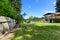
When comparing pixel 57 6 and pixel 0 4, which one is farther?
pixel 57 6

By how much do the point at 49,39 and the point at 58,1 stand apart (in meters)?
44.2

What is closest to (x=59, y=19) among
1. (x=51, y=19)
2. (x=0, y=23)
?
(x=51, y=19)

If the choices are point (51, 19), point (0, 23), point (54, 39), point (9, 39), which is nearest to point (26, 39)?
point (9, 39)

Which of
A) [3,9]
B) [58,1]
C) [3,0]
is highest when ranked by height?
[58,1]

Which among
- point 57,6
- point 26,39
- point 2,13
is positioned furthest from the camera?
point 57,6

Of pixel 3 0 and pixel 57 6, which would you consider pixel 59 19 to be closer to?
pixel 57 6

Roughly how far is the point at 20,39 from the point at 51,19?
29710mm

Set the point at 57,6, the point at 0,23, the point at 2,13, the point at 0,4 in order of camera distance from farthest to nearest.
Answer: the point at 57,6 < the point at 2,13 < the point at 0,4 < the point at 0,23

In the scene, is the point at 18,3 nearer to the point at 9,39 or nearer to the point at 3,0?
the point at 3,0

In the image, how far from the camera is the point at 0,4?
35.7 ft

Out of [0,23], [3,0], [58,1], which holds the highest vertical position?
[58,1]

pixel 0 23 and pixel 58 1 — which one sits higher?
pixel 58 1

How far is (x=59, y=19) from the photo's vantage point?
33906 millimetres

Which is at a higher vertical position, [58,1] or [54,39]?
[58,1]
